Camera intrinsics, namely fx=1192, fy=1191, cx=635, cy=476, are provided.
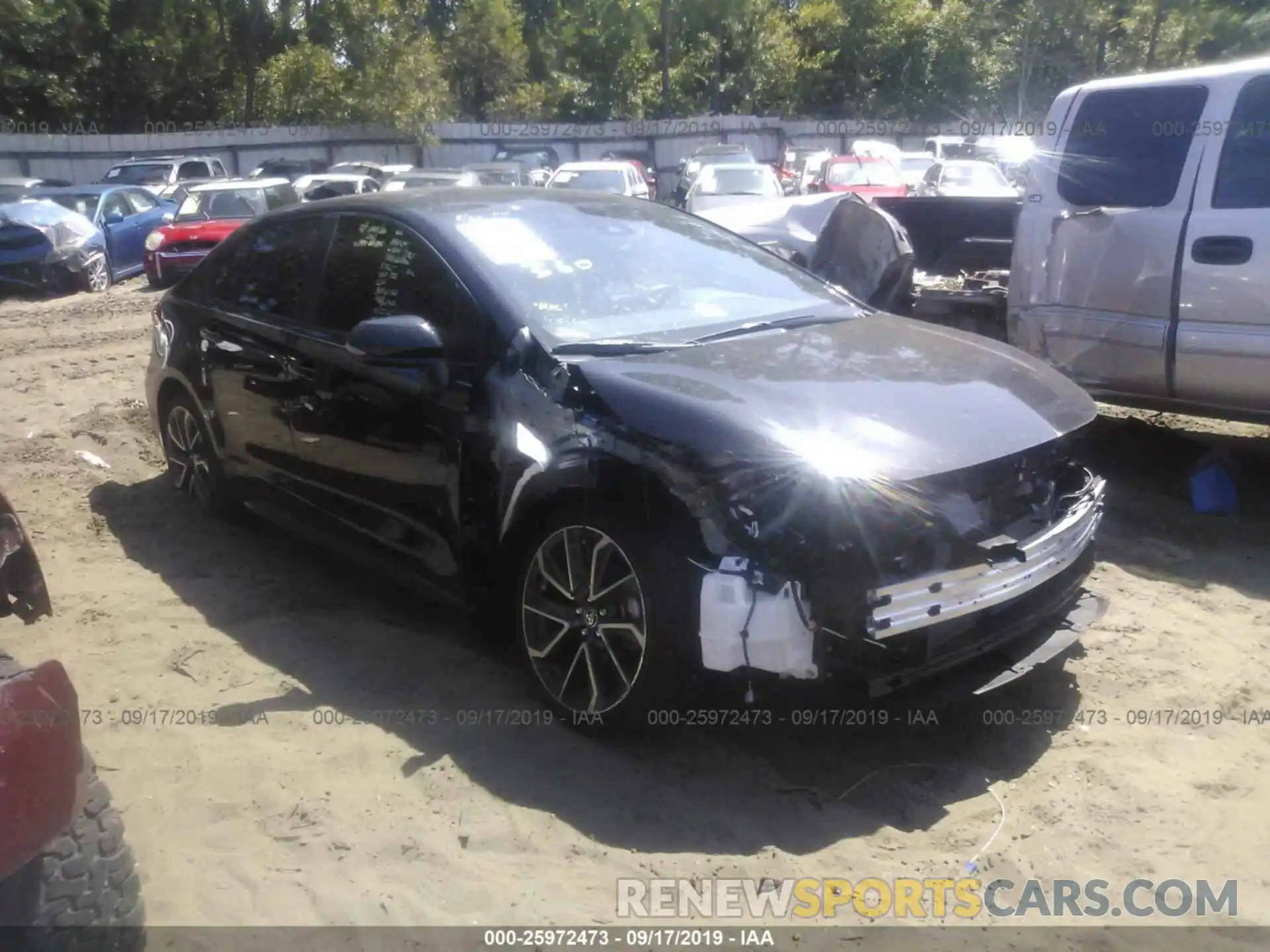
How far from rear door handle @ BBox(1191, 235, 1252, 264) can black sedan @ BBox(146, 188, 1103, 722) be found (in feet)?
5.75

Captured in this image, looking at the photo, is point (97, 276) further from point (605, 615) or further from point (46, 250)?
point (605, 615)

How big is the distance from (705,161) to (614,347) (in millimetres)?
19802

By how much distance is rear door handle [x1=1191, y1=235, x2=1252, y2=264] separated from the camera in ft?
17.7

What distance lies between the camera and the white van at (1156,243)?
215 inches

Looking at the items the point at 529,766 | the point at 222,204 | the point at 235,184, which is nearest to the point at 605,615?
the point at 529,766

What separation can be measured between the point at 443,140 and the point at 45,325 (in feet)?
81.6

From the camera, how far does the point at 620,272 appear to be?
429cm

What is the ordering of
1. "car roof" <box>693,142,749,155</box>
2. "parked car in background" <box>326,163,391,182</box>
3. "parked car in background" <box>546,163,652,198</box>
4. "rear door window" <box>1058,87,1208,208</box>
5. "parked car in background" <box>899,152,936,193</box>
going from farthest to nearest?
"car roof" <box>693,142,749,155</box> → "parked car in background" <box>899,152,936,193</box> → "parked car in background" <box>326,163,391,182</box> → "parked car in background" <box>546,163,652,198</box> → "rear door window" <box>1058,87,1208,208</box>

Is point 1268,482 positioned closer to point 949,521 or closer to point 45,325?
point 949,521

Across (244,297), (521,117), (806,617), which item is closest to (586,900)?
(806,617)

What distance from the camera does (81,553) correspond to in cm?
544

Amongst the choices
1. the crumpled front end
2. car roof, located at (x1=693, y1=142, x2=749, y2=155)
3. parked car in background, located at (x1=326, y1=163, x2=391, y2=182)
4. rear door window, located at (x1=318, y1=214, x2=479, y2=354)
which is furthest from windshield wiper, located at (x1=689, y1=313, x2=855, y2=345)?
car roof, located at (x1=693, y1=142, x2=749, y2=155)

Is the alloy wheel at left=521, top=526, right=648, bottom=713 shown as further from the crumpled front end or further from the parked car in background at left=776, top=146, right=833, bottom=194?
the parked car in background at left=776, top=146, right=833, bottom=194
